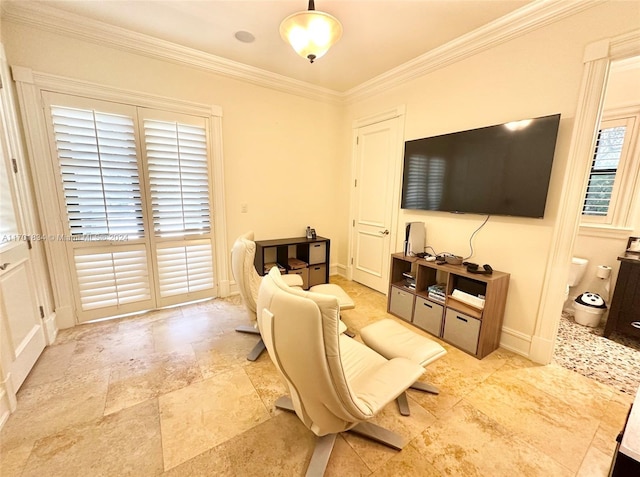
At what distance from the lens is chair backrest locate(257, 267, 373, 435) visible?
93 cm

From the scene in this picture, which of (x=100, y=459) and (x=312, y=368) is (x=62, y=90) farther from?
(x=312, y=368)

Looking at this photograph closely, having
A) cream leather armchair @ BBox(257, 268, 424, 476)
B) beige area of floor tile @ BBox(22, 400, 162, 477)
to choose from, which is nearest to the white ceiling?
cream leather armchair @ BBox(257, 268, 424, 476)

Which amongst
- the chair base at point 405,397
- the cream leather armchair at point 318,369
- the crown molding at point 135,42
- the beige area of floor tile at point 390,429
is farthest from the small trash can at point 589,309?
the crown molding at point 135,42

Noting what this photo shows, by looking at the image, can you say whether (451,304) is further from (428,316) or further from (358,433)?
(358,433)

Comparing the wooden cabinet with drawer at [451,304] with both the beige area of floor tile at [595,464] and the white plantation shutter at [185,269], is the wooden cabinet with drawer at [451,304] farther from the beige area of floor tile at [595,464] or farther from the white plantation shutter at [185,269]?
the white plantation shutter at [185,269]

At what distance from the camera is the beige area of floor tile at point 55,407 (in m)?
1.46

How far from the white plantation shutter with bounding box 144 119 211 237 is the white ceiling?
849 millimetres

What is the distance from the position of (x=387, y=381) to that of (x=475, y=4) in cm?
273

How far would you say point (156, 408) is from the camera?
5.35 feet

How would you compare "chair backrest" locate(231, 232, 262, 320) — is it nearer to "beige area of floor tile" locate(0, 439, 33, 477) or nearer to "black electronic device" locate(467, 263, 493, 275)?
"beige area of floor tile" locate(0, 439, 33, 477)

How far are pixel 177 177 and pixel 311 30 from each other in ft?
6.75

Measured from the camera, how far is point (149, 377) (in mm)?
1896

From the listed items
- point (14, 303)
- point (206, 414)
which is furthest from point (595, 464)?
point (14, 303)

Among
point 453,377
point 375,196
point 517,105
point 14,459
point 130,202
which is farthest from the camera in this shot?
point 375,196
